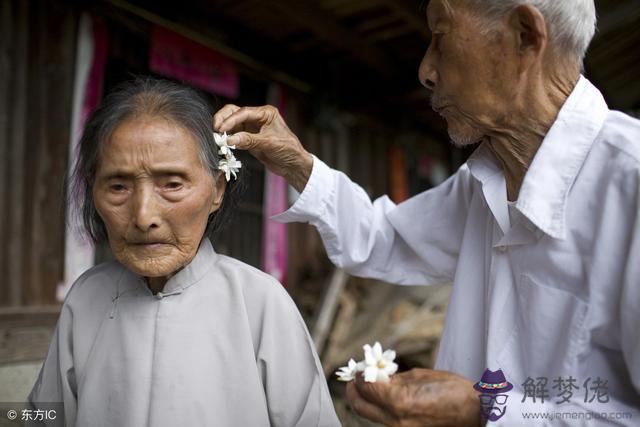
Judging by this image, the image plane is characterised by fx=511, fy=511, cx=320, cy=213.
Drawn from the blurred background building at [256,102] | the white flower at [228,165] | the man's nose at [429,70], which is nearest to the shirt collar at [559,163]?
the man's nose at [429,70]

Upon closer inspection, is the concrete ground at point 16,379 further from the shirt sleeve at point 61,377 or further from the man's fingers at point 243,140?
the man's fingers at point 243,140

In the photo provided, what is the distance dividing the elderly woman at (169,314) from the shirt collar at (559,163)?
95 cm

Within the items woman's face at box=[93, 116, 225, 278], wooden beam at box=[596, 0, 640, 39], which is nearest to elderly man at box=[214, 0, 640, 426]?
woman's face at box=[93, 116, 225, 278]

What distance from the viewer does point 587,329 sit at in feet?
5.43

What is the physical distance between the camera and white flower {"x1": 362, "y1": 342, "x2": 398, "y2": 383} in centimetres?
145

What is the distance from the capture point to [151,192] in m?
1.77

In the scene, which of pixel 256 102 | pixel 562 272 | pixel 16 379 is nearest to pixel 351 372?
pixel 562 272

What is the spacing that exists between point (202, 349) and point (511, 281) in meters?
1.17

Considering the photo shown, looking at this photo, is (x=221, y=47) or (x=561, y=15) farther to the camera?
(x=221, y=47)

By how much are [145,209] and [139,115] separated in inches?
14.0

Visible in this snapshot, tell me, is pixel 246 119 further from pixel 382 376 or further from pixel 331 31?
pixel 331 31

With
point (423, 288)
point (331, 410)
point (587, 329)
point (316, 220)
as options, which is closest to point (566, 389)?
point (587, 329)

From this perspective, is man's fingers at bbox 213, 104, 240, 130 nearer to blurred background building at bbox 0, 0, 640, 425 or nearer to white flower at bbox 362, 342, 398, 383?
blurred background building at bbox 0, 0, 640, 425

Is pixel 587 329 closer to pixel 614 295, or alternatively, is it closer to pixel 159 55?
pixel 614 295
